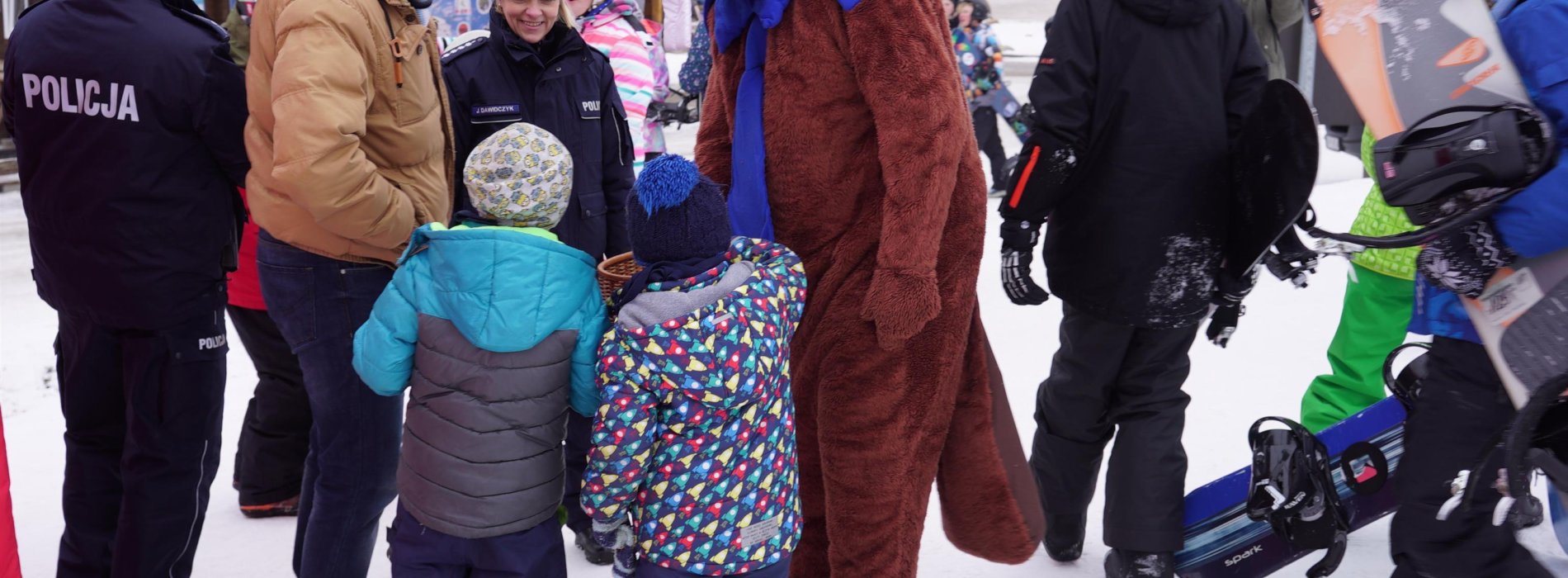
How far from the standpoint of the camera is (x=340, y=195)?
2.26 m

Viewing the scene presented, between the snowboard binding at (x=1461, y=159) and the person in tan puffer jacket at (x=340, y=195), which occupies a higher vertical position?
the snowboard binding at (x=1461, y=159)

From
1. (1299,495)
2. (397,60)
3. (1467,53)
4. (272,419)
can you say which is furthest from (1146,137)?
(272,419)

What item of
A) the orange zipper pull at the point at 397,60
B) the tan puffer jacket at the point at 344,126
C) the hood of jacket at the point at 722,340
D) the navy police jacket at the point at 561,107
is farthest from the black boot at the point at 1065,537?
A: the orange zipper pull at the point at 397,60

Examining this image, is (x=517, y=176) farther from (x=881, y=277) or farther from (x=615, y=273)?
(x=881, y=277)

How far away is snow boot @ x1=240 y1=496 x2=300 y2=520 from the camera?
11.0ft

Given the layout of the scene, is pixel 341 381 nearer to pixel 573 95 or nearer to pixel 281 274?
pixel 281 274

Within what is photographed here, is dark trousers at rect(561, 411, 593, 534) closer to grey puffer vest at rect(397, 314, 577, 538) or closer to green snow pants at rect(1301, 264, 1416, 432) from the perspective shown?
grey puffer vest at rect(397, 314, 577, 538)

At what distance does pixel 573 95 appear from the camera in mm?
2961

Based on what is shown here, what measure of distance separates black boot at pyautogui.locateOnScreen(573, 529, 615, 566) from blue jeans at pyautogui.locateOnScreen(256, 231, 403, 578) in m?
0.68

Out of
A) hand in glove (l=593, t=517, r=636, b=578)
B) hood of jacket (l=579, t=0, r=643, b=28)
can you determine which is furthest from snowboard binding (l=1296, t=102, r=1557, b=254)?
hood of jacket (l=579, t=0, r=643, b=28)

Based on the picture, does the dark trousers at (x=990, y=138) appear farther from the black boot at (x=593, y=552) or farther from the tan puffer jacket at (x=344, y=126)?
the tan puffer jacket at (x=344, y=126)

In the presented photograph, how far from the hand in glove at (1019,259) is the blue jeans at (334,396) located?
133 cm

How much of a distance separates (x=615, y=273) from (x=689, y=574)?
0.54 m

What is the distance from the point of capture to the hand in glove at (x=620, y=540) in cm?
207
